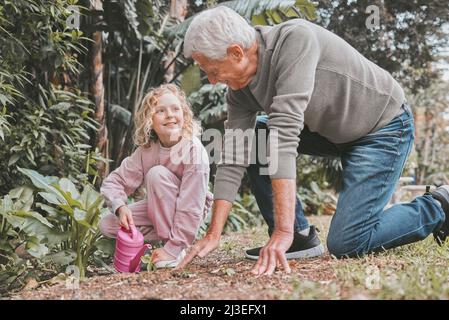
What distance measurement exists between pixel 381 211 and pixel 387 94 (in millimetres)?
540

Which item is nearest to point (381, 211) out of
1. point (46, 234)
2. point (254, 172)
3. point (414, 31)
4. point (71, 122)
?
point (254, 172)

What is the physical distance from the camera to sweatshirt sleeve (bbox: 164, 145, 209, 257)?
8.23 feet

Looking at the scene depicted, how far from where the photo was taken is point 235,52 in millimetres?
2160

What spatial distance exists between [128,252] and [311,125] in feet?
3.26

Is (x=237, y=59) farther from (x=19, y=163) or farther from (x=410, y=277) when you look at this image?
(x=19, y=163)

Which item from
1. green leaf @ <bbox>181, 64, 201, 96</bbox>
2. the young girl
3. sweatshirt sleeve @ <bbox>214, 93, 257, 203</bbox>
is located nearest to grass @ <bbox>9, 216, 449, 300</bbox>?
the young girl

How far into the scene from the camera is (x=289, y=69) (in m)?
2.12

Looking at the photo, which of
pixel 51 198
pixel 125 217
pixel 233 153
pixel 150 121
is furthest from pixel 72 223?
pixel 233 153

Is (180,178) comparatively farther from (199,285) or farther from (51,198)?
(199,285)

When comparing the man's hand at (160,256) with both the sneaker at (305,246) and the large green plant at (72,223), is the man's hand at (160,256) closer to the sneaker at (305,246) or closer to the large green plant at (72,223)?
the large green plant at (72,223)

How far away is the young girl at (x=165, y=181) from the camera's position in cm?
253

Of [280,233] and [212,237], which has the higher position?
[280,233]

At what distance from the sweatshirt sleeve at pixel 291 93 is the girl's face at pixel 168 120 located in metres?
0.69
